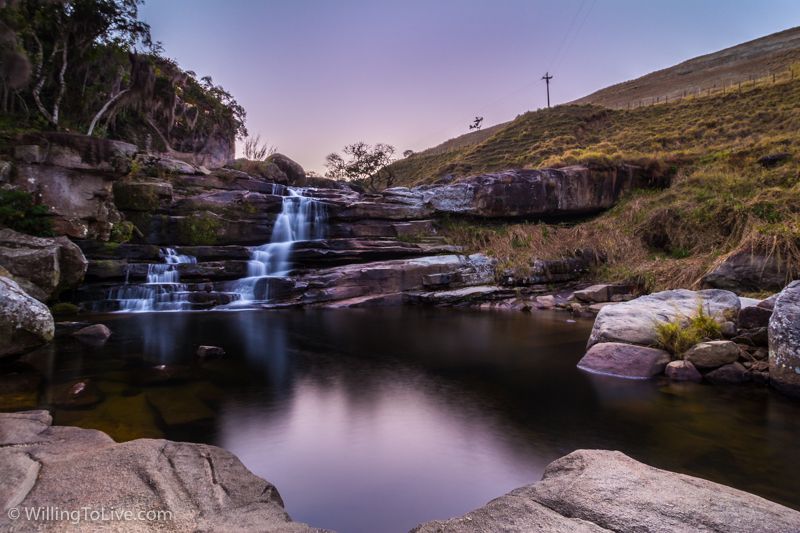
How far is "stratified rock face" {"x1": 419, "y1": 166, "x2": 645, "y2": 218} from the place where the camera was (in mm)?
22188

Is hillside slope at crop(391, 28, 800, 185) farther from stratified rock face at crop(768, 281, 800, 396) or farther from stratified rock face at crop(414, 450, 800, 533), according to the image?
stratified rock face at crop(414, 450, 800, 533)

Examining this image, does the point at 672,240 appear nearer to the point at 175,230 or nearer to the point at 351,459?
the point at 351,459

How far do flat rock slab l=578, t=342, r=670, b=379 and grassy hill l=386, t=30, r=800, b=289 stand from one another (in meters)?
7.09

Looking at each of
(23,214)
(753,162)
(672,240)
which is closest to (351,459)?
(23,214)

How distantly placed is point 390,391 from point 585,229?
16927 millimetres

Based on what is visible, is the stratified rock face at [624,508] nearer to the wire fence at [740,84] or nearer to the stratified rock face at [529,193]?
the stratified rock face at [529,193]

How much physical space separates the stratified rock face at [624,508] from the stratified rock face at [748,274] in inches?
442

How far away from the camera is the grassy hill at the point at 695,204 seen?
14.2 m

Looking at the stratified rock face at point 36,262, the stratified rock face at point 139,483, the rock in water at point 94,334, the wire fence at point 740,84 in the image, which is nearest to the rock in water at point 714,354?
the stratified rock face at point 139,483

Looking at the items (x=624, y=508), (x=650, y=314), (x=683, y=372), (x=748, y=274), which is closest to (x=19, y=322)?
(x=624, y=508)

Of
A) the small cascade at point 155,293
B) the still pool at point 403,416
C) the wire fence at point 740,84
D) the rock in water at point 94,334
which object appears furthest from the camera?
the wire fence at point 740,84

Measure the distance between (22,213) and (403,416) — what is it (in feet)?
44.3

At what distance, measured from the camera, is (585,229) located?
20.2 metres

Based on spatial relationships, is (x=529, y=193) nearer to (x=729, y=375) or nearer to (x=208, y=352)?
(x=729, y=375)
